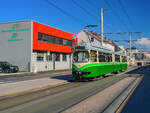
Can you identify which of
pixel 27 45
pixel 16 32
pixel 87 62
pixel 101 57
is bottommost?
pixel 87 62

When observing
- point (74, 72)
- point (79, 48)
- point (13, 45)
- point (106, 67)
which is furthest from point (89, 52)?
point (13, 45)

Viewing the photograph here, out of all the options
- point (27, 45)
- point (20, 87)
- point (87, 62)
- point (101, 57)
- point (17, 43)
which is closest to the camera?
point (20, 87)

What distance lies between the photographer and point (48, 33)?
37.7m

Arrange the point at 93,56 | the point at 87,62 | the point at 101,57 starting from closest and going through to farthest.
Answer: the point at 87,62, the point at 93,56, the point at 101,57

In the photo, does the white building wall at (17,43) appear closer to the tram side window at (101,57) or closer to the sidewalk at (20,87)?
the tram side window at (101,57)

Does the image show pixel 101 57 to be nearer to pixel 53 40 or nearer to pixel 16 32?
pixel 16 32

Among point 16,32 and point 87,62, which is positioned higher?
point 16,32

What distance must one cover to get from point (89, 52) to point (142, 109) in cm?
919

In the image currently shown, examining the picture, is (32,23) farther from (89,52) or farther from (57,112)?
(57,112)

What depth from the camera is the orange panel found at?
3378 centimetres

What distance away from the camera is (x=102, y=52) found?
18.2m

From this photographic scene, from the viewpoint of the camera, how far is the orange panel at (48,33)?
3378 centimetres

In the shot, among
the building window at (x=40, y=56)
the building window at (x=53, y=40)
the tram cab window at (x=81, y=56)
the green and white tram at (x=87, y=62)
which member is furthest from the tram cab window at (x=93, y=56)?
the building window at (x=53, y=40)

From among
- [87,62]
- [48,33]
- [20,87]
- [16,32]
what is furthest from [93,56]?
[48,33]
